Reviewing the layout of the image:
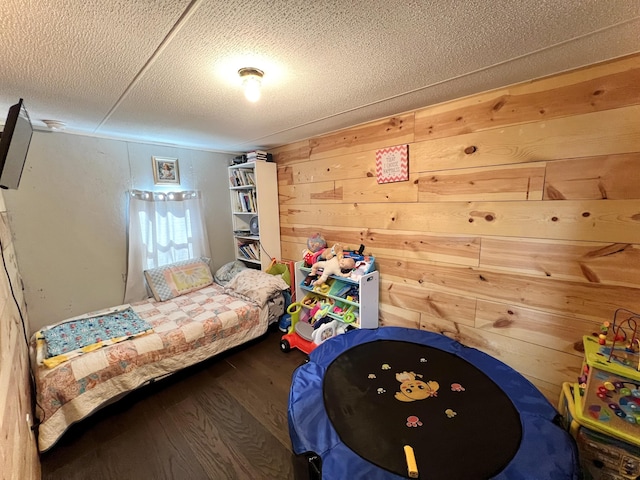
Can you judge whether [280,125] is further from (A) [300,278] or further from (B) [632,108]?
(B) [632,108]

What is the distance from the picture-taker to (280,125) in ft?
6.99

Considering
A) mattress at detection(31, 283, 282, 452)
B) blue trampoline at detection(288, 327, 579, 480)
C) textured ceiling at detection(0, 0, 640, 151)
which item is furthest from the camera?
mattress at detection(31, 283, 282, 452)

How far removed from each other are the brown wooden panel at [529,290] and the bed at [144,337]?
1491mm

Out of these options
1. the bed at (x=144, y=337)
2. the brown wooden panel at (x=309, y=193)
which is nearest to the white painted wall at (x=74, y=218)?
the bed at (x=144, y=337)

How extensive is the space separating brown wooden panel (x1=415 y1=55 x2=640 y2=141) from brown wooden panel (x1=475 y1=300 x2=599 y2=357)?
1110 millimetres

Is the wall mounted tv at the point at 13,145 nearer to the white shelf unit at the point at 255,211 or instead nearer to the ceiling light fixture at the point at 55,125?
the ceiling light fixture at the point at 55,125

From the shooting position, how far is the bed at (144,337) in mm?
1583

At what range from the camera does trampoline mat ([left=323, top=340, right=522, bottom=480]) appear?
0.97m

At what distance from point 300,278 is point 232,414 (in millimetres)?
1253

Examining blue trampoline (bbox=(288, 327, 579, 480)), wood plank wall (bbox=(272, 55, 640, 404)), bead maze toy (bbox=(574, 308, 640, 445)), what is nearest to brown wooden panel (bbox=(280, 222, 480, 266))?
wood plank wall (bbox=(272, 55, 640, 404))

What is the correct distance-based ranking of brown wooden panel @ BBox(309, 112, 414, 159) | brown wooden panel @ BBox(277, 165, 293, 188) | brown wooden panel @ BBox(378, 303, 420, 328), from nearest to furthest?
brown wooden panel @ BBox(309, 112, 414, 159) → brown wooden panel @ BBox(378, 303, 420, 328) → brown wooden panel @ BBox(277, 165, 293, 188)

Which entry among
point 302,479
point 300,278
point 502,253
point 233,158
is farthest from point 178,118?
point 502,253

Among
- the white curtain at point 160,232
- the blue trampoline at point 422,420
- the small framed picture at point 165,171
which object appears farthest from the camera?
the small framed picture at point 165,171

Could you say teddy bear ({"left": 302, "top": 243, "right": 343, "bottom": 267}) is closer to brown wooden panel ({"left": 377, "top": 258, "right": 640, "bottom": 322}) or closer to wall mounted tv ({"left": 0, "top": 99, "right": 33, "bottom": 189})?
brown wooden panel ({"left": 377, "top": 258, "right": 640, "bottom": 322})
